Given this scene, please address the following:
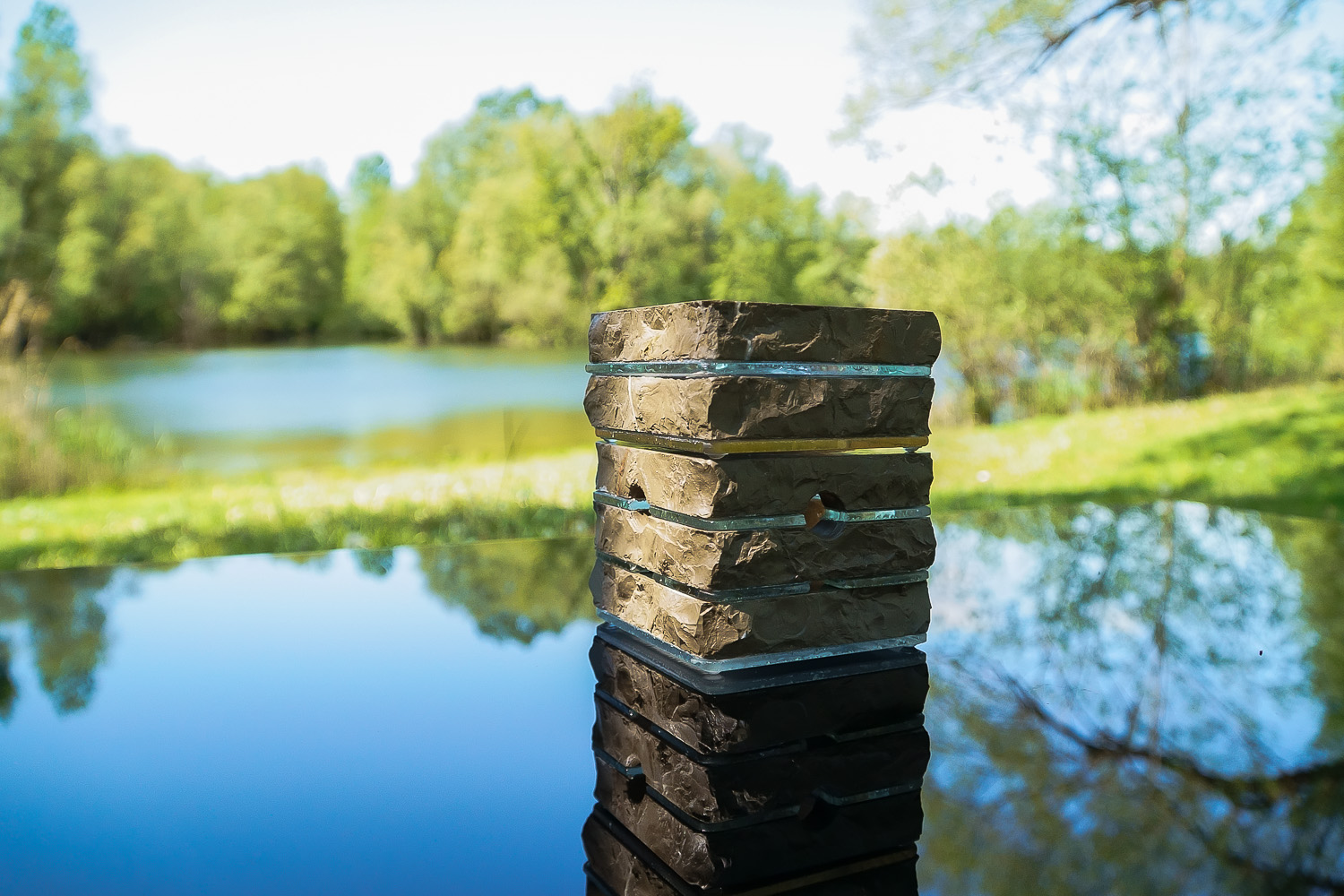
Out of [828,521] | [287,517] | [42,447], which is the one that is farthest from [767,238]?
[828,521]

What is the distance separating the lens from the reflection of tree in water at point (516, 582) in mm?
1109

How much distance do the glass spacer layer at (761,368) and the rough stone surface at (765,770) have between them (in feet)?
0.87

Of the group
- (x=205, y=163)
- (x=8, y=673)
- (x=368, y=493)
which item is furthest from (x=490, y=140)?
(x=8, y=673)

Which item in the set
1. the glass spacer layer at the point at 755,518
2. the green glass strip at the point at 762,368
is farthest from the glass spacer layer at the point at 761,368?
the glass spacer layer at the point at 755,518

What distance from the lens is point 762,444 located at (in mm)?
742

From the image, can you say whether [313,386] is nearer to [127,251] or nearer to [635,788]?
[127,251]

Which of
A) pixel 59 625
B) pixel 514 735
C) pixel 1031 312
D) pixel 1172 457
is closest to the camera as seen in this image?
pixel 514 735

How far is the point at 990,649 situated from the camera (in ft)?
3.11

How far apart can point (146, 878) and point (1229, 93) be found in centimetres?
825

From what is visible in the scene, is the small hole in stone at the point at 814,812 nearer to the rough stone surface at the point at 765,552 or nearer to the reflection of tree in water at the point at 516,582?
the rough stone surface at the point at 765,552

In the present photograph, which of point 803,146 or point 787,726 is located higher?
point 803,146

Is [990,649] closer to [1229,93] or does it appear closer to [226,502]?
[226,502]

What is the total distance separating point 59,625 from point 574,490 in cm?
366

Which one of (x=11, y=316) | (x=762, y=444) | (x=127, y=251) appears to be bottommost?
(x=762, y=444)
